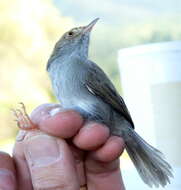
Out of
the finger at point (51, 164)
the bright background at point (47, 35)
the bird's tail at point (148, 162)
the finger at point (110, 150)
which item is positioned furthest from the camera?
the bright background at point (47, 35)

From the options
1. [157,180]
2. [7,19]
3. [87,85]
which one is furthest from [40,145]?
[7,19]

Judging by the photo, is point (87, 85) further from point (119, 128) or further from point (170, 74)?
point (170, 74)

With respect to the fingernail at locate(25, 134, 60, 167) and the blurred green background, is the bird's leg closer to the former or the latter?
the fingernail at locate(25, 134, 60, 167)

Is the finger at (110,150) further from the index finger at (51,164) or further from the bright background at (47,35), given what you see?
the bright background at (47,35)

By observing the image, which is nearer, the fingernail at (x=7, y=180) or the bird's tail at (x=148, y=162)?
the fingernail at (x=7, y=180)

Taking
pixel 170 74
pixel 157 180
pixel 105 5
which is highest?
pixel 105 5

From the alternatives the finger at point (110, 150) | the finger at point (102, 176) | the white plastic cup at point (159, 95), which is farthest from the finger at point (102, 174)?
the white plastic cup at point (159, 95)

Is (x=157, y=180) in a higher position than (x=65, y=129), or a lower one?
lower
